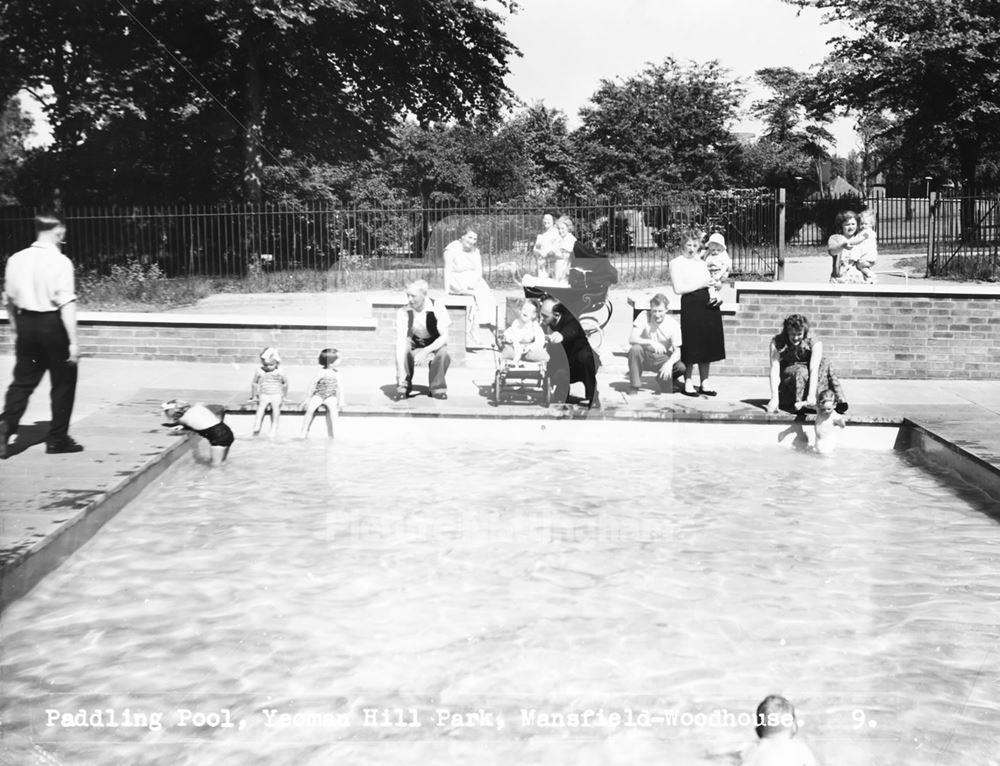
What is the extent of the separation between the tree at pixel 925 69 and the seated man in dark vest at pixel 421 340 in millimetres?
20450

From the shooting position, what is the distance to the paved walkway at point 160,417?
6.04m

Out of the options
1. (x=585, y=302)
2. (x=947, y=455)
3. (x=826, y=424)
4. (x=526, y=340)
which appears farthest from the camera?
(x=585, y=302)

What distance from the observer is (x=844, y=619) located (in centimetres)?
557

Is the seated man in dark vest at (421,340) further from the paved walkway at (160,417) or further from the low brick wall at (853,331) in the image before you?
the low brick wall at (853,331)

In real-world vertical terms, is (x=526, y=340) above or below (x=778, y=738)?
above

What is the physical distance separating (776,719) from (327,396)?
A: 20.8ft

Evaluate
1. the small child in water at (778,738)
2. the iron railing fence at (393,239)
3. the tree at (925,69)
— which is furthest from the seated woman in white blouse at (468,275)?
the tree at (925,69)

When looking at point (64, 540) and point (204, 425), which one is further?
point (204, 425)

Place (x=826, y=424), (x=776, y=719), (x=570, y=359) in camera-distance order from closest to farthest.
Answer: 1. (x=776, y=719)
2. (x=826, y=424)
3. (x=570, y=359)

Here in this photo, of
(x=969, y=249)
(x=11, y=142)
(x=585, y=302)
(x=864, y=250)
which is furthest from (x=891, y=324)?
(x=11, y=142)

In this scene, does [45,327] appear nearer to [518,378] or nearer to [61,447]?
[61,447]

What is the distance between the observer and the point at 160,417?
9102 mm

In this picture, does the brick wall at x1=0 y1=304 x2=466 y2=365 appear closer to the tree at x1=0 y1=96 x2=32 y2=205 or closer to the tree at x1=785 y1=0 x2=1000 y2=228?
the tree at x1=0 y1=96 x2=32 y2=205

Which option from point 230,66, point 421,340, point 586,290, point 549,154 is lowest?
point 421,340
